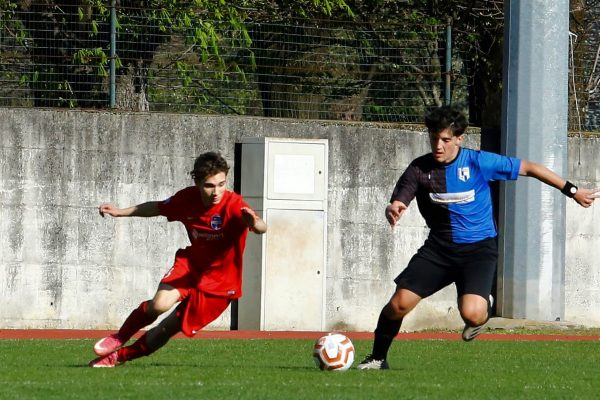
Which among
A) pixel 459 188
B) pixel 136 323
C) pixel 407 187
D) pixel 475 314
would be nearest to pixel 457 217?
pixel 459 188

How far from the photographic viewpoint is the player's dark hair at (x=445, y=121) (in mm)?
9844

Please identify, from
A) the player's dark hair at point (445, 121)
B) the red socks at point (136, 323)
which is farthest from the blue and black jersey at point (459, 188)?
the red socks at point (136, 323)

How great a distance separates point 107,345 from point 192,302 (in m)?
0.71

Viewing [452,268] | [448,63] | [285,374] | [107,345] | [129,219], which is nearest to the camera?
[285,374]

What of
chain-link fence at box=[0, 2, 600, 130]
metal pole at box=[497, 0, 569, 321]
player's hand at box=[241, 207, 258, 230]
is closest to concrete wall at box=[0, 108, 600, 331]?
chain-link fence at box=[0, 2, 600, 130]

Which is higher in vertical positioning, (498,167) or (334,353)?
(498,167)

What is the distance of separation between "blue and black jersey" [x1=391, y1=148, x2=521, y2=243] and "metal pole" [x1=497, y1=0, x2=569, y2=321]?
6.71 metres

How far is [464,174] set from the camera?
1005 centimetres

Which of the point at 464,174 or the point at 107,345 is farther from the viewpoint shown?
the point at 464,174

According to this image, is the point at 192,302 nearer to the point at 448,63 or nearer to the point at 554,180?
the point at 554,180

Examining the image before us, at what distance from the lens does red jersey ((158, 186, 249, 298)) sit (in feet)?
32.4

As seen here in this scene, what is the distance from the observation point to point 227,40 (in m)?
17.9

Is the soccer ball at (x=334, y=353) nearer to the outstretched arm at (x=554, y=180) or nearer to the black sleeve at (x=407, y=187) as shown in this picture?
the black sleeve at (x=407, y=187)

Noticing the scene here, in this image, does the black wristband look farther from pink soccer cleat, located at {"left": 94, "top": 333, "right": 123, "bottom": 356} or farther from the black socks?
pink soccer cleat, located at {"left": 94, "top": 333, "right": 123, "bottom": 356}
